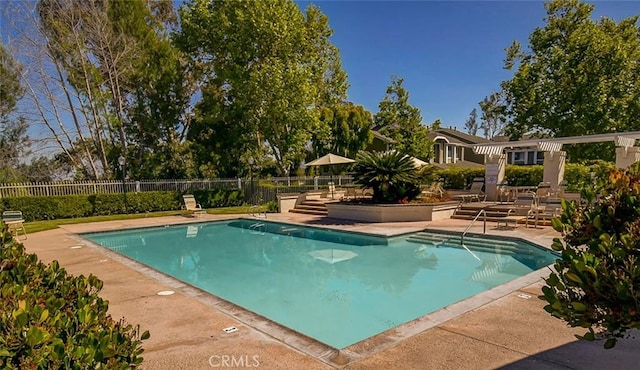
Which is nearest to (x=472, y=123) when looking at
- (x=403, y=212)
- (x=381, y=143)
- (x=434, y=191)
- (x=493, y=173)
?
(x=381, y=143)

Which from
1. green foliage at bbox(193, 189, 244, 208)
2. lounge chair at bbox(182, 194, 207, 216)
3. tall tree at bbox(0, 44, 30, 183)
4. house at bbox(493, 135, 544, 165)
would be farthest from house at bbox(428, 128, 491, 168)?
tall tree at bbox(0, 44, 30, 183)

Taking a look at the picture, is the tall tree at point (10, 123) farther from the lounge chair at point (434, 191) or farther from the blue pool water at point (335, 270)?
the lounge chair at point (434, 191)

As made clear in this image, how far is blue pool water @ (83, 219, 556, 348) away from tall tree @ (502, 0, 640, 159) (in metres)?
18.9

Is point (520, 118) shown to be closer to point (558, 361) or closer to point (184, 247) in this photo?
point (184, 247)

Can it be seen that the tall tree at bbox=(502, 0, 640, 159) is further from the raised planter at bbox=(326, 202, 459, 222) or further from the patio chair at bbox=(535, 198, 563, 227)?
the patio chair at bbox=(535, 198, 563, 227)

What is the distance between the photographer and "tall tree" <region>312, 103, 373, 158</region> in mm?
28766

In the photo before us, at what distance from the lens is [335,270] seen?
9336 millimetres

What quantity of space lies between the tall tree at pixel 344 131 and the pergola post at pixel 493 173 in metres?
13.1

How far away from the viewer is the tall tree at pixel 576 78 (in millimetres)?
23344

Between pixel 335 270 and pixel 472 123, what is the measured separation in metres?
85.9

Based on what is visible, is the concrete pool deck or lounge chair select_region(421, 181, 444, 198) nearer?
the concrete pool deck

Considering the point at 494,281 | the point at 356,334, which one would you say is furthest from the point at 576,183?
the point at 356,334

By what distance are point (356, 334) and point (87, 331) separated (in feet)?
14.7

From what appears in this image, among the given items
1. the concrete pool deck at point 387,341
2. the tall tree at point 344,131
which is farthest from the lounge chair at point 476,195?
the tall tree at point 344,131
